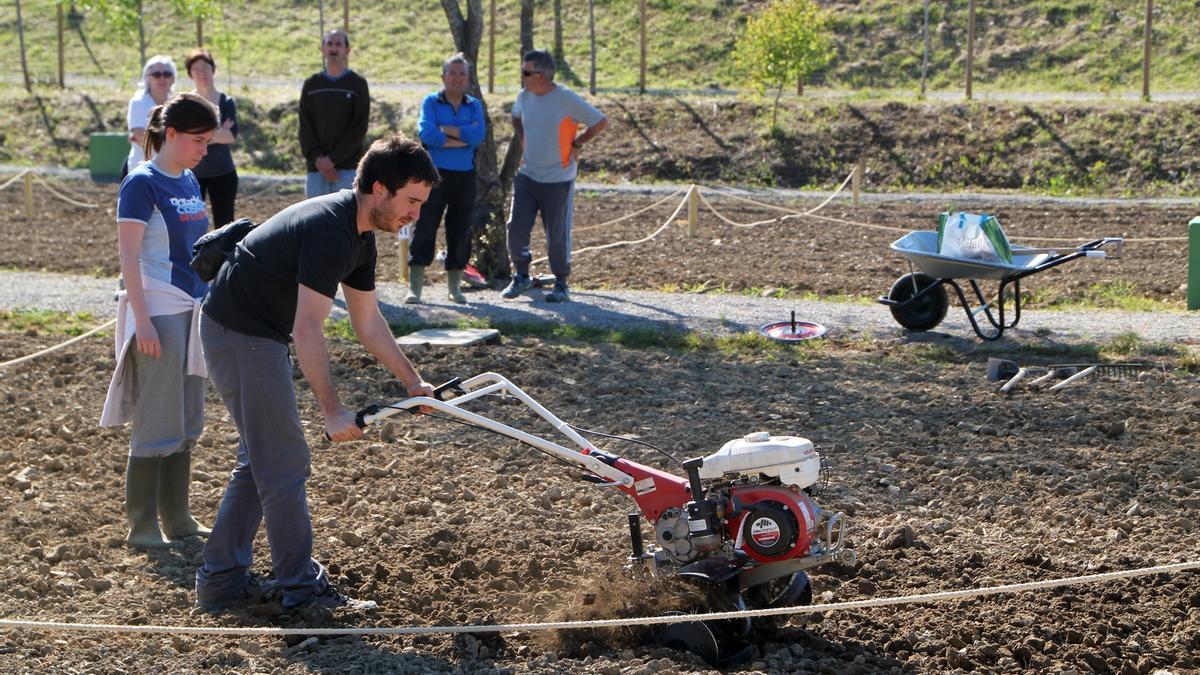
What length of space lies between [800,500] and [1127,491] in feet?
9.31

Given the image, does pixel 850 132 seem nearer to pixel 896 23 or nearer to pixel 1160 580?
pixel 896 23

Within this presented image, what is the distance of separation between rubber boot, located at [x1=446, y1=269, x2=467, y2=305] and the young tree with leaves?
13.5 metres

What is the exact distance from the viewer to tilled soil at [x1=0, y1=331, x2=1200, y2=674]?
18.0 feet

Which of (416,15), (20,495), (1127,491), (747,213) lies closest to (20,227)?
(747,213)

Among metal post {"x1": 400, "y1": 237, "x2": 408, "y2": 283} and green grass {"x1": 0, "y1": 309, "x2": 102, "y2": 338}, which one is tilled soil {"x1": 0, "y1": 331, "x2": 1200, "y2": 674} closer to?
green grass {"x1": 0, "y1": 309, "x2": 102, "y2": 338}

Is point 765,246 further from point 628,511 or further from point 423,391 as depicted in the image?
point 423,391

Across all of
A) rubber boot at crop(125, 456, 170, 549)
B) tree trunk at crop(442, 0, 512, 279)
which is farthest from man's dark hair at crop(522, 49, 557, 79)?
rubber boot at crop(125, 456, 170, 549)

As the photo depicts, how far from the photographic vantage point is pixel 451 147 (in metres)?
11.9

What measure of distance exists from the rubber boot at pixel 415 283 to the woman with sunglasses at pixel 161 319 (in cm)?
568

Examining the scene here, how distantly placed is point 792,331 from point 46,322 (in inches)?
243

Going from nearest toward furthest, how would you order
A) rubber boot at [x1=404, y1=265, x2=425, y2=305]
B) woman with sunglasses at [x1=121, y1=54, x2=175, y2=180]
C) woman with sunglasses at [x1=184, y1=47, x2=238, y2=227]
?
woman with sunglasses at [x1=121, y1=54, x2=175, y2=180]
woman with sunglasses at [x1=184, y1=47, x2=238, y2=227]
rubber boot at [x1=404, y1=265, x2=425, y2=305]

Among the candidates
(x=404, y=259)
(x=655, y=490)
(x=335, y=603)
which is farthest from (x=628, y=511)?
(x=404, y=259)

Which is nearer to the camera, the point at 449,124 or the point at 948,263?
the point at 948,263

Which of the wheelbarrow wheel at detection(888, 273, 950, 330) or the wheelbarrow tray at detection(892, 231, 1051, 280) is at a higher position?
the wheelbarrow tray at detection(892, 231, 1051, 280)
